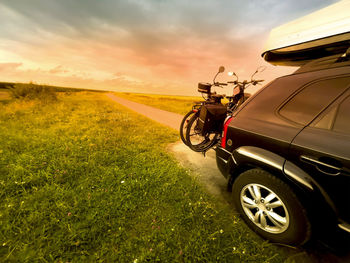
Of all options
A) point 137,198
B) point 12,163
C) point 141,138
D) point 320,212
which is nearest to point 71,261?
point 137,198

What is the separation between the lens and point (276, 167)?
141 centimetres

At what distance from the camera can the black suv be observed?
1184 mm

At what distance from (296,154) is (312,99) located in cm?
65

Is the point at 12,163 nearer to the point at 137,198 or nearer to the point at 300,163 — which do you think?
the point at 137,198

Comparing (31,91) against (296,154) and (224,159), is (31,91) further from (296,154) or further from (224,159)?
(296,154)

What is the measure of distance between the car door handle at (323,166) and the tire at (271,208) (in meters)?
0.34

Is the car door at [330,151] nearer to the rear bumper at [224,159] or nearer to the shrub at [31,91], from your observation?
the rear bumper at [224,159]

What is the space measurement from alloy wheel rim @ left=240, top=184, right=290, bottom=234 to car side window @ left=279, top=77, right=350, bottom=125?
2.91ft

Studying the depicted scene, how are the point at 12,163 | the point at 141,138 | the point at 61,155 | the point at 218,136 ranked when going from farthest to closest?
the point at 141,138
the point at 218,136
the point at 61,155
the point at 12,163

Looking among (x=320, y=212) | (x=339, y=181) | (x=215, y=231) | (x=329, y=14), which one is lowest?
(x=215, y=231)

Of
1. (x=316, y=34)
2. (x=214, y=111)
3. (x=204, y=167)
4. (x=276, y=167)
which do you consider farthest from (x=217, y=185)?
(x=316, y=34)

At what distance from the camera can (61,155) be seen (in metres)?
3.26

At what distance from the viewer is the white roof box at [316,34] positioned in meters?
1.42

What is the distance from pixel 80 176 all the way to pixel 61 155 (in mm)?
1203
